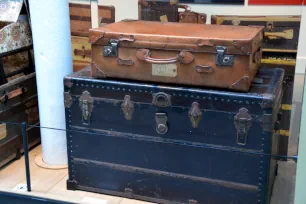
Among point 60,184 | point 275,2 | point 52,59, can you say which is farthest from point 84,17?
point 275,2

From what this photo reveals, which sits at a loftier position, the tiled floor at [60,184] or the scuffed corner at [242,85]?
the scuffed corner at [242,85]

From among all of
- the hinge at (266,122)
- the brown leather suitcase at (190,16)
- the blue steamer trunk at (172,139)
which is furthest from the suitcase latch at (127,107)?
the brown leather suitcase at (190,16)

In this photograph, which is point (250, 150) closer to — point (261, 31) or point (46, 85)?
point (261, 31)

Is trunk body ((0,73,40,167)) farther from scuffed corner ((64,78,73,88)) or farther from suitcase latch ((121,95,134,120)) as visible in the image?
suitcase latch ((121,95,134,120))

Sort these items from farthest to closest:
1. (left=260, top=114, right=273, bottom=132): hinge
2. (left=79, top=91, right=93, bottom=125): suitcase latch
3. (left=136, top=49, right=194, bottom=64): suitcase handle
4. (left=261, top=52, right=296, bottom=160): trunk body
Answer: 1. (left=261, top=52, right=296, bottom=160): trunk body
2. (left=79, top=91, right=93, bottom=125): suitcase latch
3. (left=136, top=49, right=194, bottom=64): suitcase handle
4. (left=260, top=114, right=273, bottom=132): hinge

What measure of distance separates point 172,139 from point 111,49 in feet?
2.10

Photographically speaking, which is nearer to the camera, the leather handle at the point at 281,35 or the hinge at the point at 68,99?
the hinge at the point at 68,99

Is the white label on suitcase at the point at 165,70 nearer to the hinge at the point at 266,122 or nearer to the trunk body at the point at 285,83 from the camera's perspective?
the hinge at the point at 266,122

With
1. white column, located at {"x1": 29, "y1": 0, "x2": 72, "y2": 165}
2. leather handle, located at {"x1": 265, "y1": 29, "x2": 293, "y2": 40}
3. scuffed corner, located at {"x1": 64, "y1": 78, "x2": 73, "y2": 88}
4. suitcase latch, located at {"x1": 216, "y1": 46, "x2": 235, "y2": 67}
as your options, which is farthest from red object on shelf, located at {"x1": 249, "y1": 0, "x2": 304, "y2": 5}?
scuffed corner, located at {"x1": 64, "y1": 78, "x2": 73, "y2": 88}

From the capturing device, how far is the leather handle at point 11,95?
3182mm

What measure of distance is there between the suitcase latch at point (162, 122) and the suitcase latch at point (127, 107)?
0.16m

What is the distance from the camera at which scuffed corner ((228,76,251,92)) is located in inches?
94.5

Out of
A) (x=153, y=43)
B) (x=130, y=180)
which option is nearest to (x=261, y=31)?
(x=153, y=43)

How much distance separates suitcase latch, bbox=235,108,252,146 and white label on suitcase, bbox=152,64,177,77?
1.41ft
